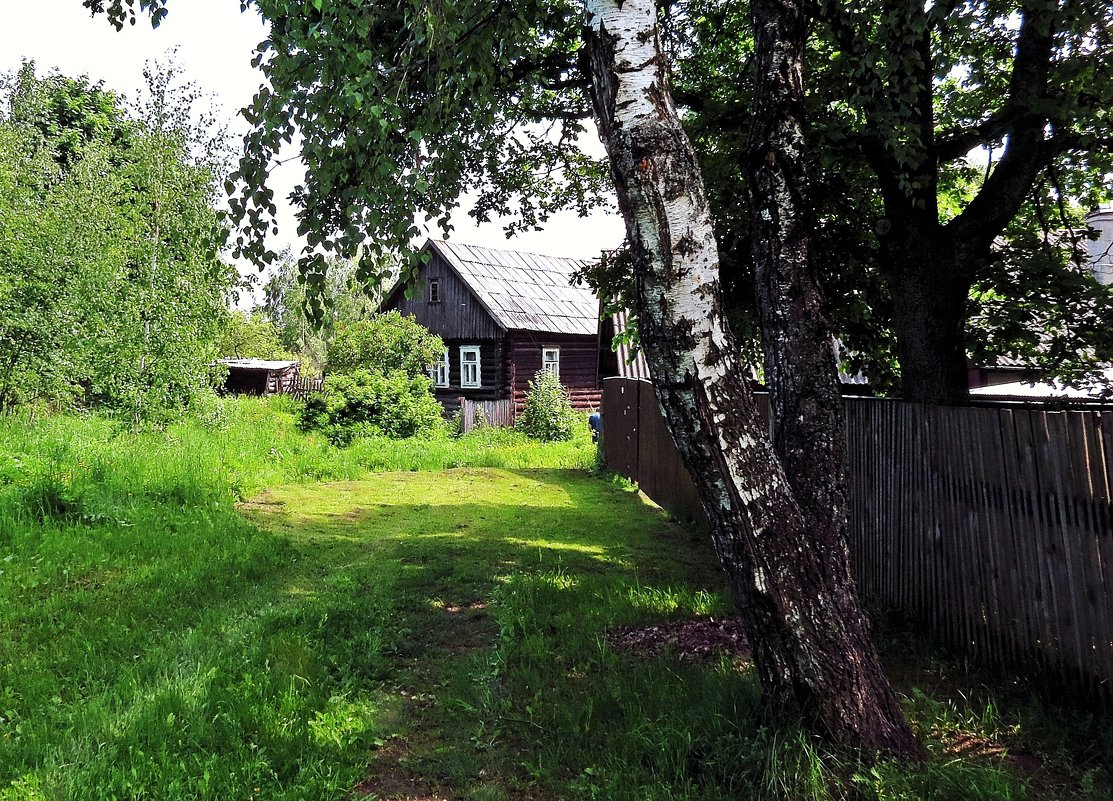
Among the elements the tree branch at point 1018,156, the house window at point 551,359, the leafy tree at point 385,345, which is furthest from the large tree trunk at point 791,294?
the house window at point 551,359

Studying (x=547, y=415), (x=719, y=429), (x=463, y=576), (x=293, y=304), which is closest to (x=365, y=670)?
(x=463, y=576)

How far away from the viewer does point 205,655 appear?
4.15 meters

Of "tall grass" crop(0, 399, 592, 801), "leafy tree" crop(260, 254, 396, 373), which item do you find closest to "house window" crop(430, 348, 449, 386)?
"tall grass" crop(0, 399, 592, 801)

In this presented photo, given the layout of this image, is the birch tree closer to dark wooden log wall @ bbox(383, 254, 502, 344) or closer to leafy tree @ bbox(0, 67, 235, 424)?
leafy tree @ bbox(0, 67, 235, 424)

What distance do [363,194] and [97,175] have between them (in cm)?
1391

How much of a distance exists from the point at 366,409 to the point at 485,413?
6306mm

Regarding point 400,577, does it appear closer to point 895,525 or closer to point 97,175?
point 895,525

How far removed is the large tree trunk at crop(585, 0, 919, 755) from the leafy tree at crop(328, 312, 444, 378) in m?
15.9

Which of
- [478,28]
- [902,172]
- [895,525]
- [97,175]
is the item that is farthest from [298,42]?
[97,175]

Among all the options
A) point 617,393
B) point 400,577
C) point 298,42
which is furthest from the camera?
point 617,393

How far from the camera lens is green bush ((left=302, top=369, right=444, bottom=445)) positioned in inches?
625

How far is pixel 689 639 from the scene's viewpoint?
4.36m

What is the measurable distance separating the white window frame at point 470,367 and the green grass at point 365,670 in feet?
53.6

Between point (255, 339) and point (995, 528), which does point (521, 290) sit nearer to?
point (995, 528)
